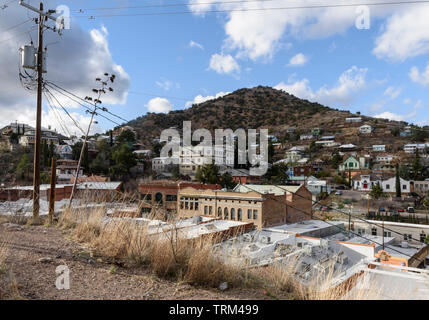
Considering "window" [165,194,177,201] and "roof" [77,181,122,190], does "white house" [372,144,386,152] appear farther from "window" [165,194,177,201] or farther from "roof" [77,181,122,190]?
"roof" [77,181,122,190]

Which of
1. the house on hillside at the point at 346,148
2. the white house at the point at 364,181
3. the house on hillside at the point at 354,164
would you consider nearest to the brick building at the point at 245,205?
the white house at the point at 364,181

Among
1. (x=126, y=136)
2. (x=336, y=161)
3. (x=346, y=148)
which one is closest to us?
(x=336, y=161)

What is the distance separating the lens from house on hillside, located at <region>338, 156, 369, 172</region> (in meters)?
49.3

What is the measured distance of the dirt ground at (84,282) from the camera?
2.71 metres

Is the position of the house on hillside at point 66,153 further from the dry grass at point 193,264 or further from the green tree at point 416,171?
the green tree at point 416,171

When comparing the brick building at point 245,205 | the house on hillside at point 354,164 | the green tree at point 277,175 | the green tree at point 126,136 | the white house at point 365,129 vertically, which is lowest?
the brick building at point 245,205

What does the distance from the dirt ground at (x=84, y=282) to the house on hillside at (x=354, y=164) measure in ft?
167

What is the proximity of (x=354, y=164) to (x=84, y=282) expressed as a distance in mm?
52649

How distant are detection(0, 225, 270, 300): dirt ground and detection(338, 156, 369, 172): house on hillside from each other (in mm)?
Answer: 50778

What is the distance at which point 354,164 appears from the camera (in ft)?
162

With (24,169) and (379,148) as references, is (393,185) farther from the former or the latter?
(24,169)

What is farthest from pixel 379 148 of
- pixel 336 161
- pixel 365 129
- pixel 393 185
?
pixel 393 185
